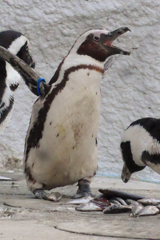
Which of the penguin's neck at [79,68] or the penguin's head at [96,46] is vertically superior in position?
the penguin's head at [96,46]

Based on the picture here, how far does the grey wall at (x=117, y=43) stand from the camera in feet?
14.3

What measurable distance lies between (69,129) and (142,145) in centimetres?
33

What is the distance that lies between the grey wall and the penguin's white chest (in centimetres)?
223

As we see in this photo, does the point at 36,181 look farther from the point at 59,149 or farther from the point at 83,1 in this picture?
the point at 83,1

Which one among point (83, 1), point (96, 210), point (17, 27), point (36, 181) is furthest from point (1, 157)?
point (96, 210)

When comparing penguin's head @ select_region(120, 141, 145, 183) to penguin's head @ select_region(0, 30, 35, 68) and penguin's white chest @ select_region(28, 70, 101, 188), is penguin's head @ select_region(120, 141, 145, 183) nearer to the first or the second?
penguin's white chest @ select_region(28, 70, 101, 188)

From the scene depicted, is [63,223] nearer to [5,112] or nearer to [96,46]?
[96,46]

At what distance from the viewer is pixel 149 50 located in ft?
14.5

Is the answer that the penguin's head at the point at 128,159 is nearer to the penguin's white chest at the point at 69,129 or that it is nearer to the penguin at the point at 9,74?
the penguin's white chest at the point at 69,129

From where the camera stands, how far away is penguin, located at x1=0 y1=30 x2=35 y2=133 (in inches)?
109

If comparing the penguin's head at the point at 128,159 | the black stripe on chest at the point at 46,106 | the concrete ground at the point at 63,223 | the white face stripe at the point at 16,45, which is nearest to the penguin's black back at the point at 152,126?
the penguin's head at the point at 128,159

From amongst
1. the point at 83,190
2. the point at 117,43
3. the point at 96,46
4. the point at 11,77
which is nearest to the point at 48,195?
the point at 83,190

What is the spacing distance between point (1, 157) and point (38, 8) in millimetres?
1416

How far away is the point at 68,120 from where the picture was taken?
2.04 meters
